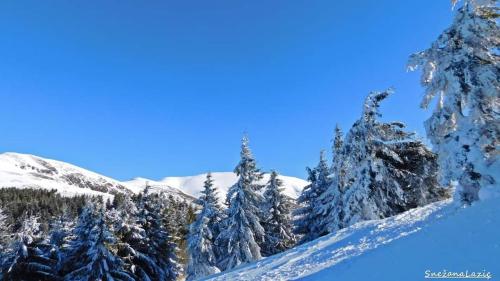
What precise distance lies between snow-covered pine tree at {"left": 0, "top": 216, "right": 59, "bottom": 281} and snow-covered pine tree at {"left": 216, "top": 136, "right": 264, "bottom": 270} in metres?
14.7

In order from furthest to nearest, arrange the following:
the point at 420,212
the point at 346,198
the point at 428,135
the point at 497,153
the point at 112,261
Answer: the point at 112,261
the point at 346,198
the point at 420,212
the point at 428,135
the point at 497,153

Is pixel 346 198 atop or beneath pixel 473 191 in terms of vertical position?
atop

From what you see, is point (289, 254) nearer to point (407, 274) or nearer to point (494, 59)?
point (407, 274)

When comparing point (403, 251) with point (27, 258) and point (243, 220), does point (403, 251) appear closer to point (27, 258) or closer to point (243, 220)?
point (243, 220)

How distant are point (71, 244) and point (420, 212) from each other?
2946cm

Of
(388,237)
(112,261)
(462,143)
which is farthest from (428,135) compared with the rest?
(112,261)

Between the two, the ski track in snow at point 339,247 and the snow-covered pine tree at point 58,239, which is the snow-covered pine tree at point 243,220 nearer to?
the snow-covered pine tree at point 58,239

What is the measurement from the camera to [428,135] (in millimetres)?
15125

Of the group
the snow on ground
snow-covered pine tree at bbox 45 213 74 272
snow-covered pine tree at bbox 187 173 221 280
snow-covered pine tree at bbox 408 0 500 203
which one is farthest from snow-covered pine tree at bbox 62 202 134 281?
snow-covered pine tree at bbox 408 0 500 203

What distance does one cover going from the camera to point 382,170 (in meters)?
24.7

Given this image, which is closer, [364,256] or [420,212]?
[364,256]

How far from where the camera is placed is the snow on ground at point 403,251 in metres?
8.50

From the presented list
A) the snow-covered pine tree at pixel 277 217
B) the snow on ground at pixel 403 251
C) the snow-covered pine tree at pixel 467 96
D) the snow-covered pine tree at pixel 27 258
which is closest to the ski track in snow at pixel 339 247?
the snow on ground at pixel 403 251

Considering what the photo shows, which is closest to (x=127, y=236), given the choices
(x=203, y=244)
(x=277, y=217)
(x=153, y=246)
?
(x=153, y=246)
